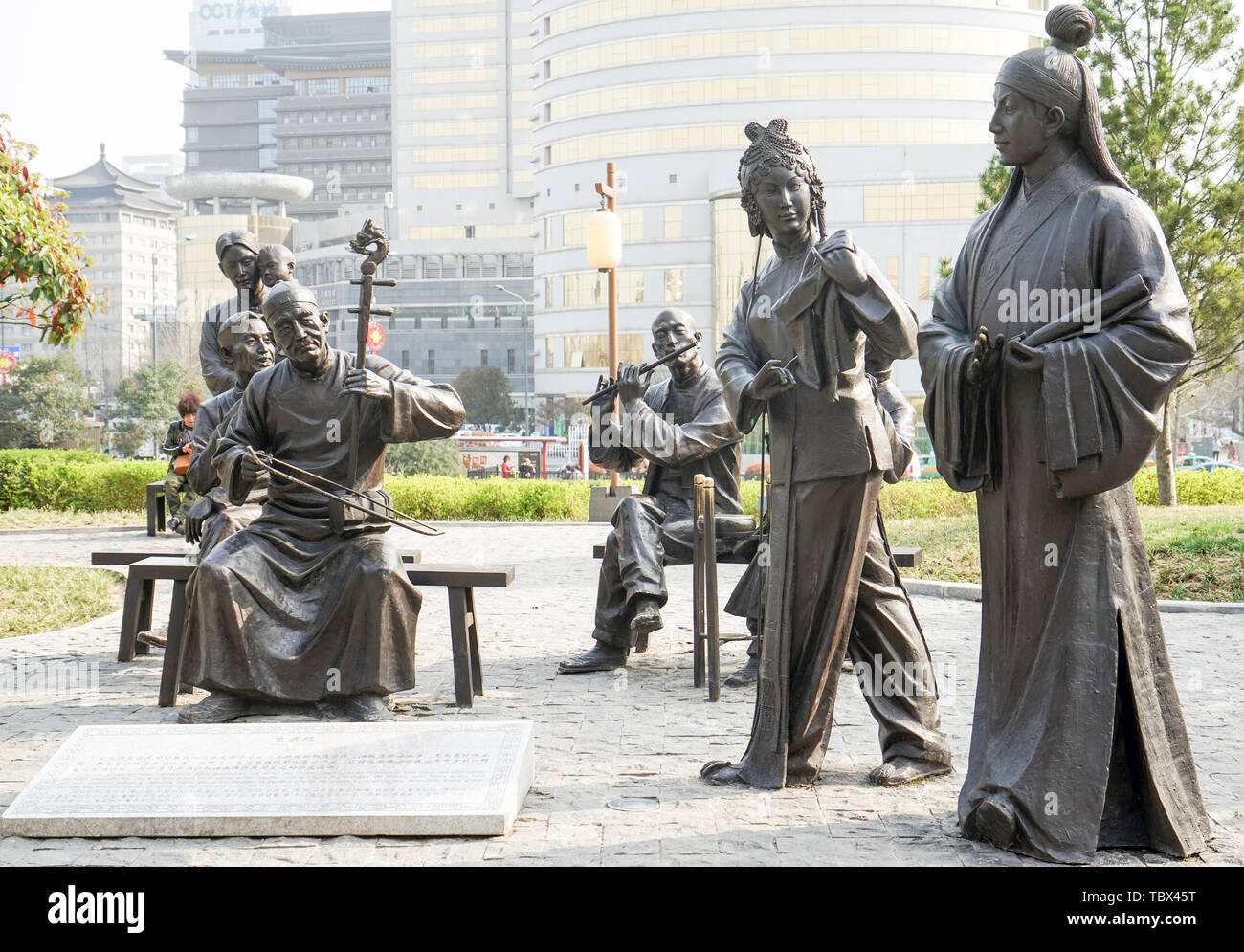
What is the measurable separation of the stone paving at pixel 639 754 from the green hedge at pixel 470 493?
693 centimetres

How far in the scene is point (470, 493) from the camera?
18688 mm

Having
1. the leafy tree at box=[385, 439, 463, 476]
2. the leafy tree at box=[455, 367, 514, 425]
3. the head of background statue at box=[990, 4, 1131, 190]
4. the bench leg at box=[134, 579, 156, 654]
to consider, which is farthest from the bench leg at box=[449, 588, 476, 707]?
the leafy tree at box=[455, 367, 514, 425]

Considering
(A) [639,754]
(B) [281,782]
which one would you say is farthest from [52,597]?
(B) [281,782]

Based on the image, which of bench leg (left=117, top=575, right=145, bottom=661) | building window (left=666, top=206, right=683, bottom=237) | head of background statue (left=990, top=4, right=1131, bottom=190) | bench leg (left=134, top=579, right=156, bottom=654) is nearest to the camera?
head of background statue (left=990, top=4, right=1131, bottom=190)

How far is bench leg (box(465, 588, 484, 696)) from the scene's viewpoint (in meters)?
6.89

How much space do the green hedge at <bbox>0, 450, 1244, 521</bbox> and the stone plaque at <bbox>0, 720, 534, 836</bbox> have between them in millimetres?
12340

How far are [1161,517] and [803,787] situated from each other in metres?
11.0

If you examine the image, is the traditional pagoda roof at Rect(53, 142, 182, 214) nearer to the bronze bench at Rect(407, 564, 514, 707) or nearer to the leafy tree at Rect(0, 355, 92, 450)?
the leafy tree at Rect(0, 355, 92, 450)

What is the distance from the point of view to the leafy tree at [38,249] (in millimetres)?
9523

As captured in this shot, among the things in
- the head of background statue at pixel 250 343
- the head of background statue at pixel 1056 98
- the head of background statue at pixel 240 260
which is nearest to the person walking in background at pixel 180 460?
the head of background statue at pixel 240 260

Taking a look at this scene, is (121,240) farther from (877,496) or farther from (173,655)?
(877,496)

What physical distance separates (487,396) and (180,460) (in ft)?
183
